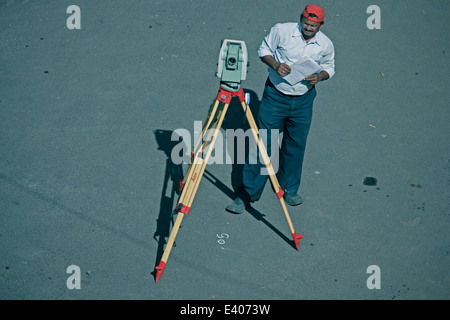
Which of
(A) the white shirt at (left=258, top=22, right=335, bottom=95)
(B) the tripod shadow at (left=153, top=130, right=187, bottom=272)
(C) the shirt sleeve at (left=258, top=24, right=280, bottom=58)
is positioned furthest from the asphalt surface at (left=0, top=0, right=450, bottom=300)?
(C) the shirt sleeve at (left=258, top=24, right=280, bottom=58)

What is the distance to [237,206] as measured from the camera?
5961 mm

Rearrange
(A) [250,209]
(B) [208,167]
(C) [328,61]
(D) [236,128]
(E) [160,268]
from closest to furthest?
(E) [160,268]
(C) [328,61]
(A) [250,209]
(B) [208,167]
(D) [236,128]

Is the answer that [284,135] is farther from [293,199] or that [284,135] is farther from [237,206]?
[237,206]

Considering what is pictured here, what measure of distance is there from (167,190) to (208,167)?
63 cm

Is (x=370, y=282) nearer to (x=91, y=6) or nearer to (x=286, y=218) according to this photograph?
(x=286, y=218)

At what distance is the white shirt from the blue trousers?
129mm

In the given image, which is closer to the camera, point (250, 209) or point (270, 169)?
point (270, 169)

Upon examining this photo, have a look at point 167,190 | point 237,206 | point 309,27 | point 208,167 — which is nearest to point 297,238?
point 237,206

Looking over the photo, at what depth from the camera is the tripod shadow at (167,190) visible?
5.67m

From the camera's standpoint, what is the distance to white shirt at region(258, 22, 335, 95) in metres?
5.23

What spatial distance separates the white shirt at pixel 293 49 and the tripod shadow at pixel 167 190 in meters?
1.69

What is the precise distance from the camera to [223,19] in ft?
28.0

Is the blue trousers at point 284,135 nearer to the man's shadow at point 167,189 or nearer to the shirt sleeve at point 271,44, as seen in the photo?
the shirt sleeve at point 271,44
